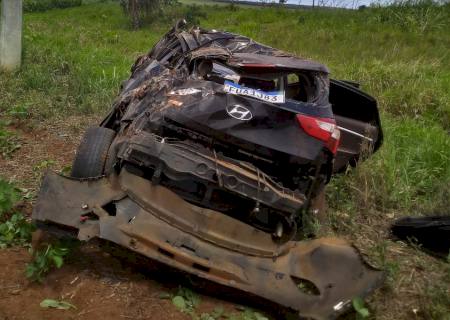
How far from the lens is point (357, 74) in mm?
9992

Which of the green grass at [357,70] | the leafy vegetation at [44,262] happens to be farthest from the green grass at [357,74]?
the leafy vegetation at [44,262]

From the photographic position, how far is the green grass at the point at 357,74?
218 inches

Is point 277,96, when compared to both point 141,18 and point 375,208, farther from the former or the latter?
point 141,18

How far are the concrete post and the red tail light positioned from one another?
7.17m

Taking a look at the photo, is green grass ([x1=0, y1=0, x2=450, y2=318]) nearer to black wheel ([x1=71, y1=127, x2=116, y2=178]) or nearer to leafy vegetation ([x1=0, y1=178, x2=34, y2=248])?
black wheel ([x1=71, y1=127, x2=116, y2=178])

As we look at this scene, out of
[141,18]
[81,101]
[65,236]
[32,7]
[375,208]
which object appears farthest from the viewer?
[32,7]

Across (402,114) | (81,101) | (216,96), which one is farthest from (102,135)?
(402,114)

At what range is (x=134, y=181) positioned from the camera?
3691mm

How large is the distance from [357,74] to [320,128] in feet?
21.8

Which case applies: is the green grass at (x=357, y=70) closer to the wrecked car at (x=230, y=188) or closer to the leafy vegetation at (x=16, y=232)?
the wrecked car at (x=230, y=188)

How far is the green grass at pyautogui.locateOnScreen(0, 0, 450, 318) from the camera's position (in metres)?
5.54

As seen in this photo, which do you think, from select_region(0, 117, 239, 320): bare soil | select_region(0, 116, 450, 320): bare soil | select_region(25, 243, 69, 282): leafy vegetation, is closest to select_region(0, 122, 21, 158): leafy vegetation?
select_region(0, 116, 450, 320): bare soil

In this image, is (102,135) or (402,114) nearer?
(102,135)

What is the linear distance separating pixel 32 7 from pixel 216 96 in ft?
84.7
